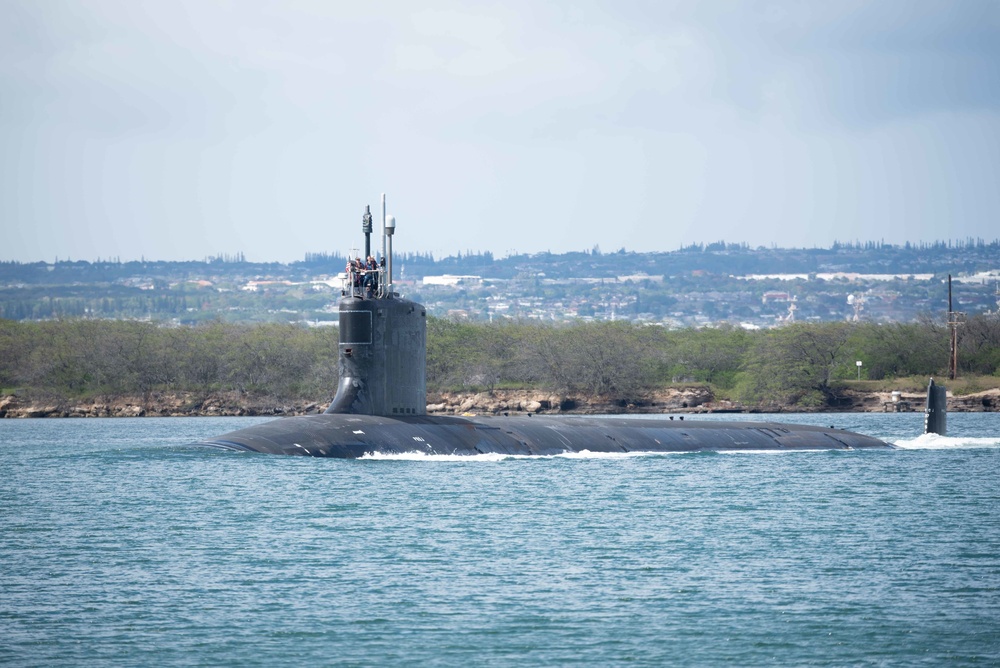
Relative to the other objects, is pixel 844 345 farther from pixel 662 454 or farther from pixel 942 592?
pixel 942 592

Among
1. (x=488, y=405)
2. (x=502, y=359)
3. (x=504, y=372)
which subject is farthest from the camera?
(x=502, y=359)

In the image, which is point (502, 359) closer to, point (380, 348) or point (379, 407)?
point (379, 407)

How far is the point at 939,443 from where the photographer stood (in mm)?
50469

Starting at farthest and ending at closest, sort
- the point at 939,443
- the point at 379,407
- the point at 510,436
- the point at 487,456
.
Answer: the point at 939,443
the point at 510,436
the point at 487,456
the point at 379,407

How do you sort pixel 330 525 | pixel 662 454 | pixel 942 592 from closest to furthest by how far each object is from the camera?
pixel 942 592, pixel 330 525, pixel 662 454

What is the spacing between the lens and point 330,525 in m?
28.5

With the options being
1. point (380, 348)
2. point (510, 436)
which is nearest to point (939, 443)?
point (510, 436)

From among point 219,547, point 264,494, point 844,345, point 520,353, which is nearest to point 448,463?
point 264,494

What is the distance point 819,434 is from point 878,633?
28.7m

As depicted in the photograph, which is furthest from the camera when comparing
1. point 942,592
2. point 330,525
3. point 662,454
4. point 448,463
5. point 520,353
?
point 520,353

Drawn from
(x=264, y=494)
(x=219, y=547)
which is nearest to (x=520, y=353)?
(x=264, y=494)

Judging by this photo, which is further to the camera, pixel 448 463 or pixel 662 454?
pixel 662 454

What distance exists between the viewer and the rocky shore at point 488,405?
3570 inches

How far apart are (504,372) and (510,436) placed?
56.7m
